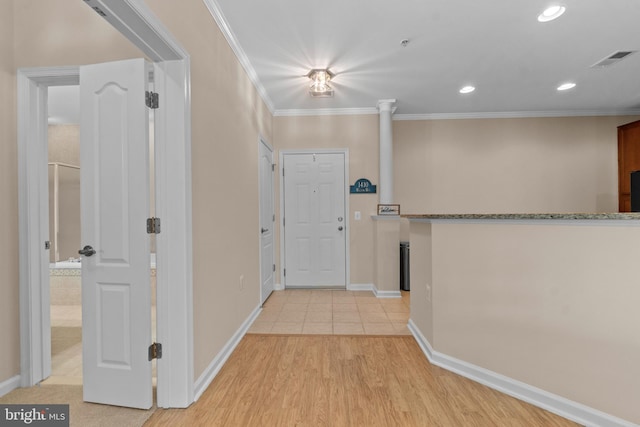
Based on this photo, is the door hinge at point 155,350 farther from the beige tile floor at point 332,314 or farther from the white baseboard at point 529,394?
the white baseboard at point 529,394

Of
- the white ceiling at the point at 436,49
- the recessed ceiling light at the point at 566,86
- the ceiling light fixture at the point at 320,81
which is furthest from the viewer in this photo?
the recessed ceiling light at the point at 566,86

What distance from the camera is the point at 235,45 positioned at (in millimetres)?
2752

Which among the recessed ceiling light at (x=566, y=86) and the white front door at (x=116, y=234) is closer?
the white front door at (x=116, y=234)

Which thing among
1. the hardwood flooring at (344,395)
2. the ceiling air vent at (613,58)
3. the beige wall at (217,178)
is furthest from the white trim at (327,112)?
the hardwood flooring at (344,395)

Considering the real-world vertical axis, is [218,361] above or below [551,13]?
below

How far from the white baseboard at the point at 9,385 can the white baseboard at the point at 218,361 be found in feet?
4.06

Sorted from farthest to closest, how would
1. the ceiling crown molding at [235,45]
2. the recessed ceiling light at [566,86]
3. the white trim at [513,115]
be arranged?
the white trim at [513,115] → the recessed ceiling light at [566,86] → the ceiling crown molding at [235,45]

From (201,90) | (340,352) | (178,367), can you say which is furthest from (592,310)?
(201,90)

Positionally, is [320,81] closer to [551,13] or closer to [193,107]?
[193,107]

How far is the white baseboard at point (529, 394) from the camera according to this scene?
5.29 ft

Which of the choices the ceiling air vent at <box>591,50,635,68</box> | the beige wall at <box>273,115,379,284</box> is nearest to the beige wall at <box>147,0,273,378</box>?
the beige wall at <box>273,115,379,284</box>

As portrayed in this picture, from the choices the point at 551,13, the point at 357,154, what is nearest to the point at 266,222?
the point at 357,154

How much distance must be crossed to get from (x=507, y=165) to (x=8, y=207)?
19.4ft

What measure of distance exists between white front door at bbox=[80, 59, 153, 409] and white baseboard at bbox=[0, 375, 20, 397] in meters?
0.59
